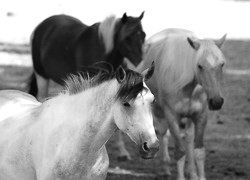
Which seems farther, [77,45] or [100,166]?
[77,45]

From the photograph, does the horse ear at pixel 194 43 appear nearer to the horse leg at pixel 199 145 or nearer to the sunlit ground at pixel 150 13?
the horse leg at pixel 199 145

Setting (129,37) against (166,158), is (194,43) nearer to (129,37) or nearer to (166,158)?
(129,37)

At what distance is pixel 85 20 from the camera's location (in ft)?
55.3

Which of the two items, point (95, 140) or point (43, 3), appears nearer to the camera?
point (95, 140)

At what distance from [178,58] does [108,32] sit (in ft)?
4.07

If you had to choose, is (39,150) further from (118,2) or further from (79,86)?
(118,2)

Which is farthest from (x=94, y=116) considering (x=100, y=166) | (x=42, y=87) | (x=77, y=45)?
(x=42, y=87)

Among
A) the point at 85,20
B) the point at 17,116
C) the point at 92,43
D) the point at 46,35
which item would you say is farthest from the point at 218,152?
the point at 85,20

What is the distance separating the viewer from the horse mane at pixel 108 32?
30.2ft

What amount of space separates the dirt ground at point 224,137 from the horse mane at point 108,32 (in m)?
1.37

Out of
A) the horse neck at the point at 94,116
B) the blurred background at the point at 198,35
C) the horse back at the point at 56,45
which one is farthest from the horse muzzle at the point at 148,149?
the horse back at the point at 56,45

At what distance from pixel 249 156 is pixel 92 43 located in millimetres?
2384

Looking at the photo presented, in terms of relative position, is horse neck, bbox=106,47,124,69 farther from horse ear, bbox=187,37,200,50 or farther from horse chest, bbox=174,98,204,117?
horse ear, bbox=187,37,200,50

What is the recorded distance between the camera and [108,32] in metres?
9.20
